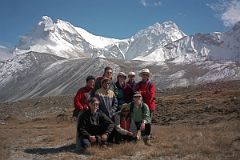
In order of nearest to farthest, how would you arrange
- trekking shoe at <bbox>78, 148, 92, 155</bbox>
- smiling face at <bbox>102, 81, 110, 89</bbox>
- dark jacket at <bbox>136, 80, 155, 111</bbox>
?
1. trekking shoe at <bbox>78, 148, 92, 155</bbox>
2. smiling face at <bbox>102, 81, 110, 89</bbox>
3. dark jacket at <bbox>136, 80, 155, 111</bbox>

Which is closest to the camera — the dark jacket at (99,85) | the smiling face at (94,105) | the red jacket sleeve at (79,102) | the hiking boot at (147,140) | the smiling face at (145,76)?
the smiling face at (94,105)

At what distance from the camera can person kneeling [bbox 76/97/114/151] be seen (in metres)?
13.6

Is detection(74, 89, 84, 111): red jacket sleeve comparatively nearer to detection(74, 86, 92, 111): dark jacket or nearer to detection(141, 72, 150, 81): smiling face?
detection(74, 86, 92, 111): dark jacket

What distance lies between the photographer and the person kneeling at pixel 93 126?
13609mm

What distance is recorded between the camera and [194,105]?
37750mm

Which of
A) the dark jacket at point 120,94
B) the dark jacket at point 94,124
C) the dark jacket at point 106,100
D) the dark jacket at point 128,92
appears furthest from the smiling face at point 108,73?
the dark jacket at point 94,124

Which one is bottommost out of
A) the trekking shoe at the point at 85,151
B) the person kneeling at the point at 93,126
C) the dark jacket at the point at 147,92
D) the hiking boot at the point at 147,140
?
the trekking shoe at the point at 85,151

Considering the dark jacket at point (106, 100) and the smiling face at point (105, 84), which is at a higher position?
the smiling face at point (105, 84)

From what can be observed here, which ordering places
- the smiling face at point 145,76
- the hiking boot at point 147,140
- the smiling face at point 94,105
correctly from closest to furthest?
the smiling face at point 94,105
the hiking boot at point 147,140
the smiling face at point 145,76

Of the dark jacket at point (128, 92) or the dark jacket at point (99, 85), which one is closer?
the dark jacket at point (99, 85)

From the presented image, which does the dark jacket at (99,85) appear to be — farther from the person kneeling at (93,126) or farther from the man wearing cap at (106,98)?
the person kneeling at (93,126)

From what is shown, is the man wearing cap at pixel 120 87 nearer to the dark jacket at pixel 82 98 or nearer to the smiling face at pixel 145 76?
the smiling face at pixel 145 76

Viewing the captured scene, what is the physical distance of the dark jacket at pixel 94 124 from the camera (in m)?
13.8

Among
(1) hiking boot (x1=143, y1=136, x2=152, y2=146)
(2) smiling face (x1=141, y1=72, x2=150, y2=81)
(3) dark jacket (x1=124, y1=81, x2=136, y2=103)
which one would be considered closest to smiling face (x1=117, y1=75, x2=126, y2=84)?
(3) dark jacket (x1=124, y1=81, x2=136, y2=103)
